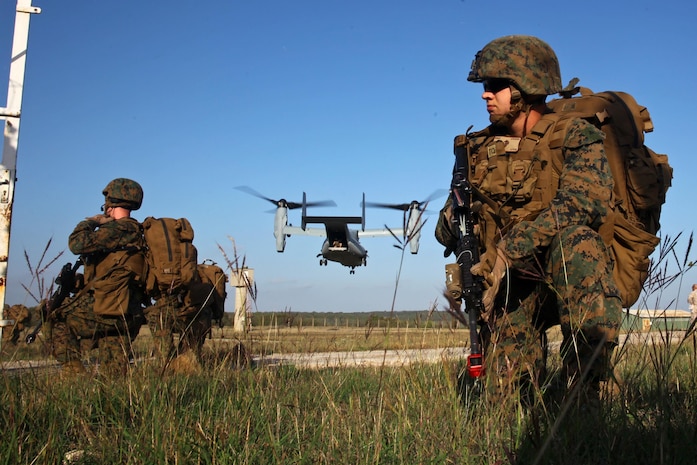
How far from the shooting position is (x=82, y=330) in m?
6.46

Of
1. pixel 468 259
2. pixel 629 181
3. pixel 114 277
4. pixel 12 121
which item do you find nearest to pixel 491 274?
pixel 468 259

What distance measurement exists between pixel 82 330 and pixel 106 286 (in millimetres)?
536

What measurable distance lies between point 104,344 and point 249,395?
371 centimetres

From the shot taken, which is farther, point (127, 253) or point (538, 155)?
point (127, 253)

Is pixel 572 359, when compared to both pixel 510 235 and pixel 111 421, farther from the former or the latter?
pixel 111 421

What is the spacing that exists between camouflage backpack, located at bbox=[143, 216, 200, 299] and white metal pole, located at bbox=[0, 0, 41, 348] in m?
1.44

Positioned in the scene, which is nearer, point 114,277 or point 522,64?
point 522,64

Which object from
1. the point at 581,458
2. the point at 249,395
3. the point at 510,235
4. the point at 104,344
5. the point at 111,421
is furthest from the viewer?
the point at 104,344

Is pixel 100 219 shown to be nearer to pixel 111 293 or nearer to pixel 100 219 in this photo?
pixel 100 219

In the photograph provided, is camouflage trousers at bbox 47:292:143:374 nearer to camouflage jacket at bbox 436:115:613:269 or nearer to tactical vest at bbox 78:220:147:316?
tactical vest at bbox 78:220:147:316

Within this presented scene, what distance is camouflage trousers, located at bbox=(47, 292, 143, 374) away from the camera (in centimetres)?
643

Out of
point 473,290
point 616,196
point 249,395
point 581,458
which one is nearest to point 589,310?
point 473,290

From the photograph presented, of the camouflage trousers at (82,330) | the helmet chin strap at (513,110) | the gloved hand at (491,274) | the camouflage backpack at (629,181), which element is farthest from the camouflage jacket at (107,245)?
the camouflage backpack at (629,181)

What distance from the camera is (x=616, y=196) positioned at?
12.7ft
